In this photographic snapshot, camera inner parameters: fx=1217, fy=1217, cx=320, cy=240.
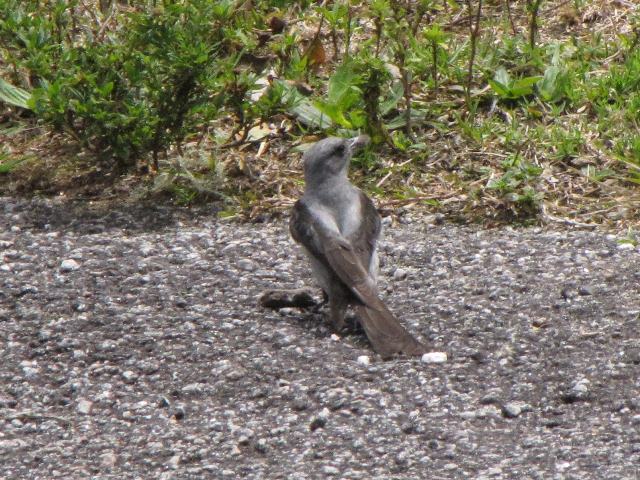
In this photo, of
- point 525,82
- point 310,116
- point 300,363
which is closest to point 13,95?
point 310,116

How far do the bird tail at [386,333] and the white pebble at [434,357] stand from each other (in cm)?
4

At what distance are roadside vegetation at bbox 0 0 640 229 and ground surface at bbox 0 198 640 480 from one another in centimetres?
52

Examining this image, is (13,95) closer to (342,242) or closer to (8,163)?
(8,163)

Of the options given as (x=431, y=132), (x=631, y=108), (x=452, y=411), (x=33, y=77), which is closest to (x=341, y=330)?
(x=452, y=411)

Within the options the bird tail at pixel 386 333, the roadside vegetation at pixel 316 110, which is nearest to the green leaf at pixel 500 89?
the roadside vegetation at pixel 316 110

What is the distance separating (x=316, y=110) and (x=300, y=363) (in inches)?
116

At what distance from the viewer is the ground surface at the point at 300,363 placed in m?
4.43

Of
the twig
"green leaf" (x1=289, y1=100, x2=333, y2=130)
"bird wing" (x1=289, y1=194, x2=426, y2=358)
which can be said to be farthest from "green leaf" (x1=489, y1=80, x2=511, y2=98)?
"bird wing" (x1=289, y1=194, x2=426, y2=358)

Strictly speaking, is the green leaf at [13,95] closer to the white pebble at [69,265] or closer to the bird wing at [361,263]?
the white pebble at [69,265]

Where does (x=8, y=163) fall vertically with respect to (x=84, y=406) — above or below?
above

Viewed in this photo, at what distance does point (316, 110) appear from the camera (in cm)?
778

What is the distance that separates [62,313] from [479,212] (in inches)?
98.2

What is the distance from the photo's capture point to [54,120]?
7086mm

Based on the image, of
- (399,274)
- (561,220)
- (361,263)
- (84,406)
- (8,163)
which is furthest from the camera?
(8,163)
